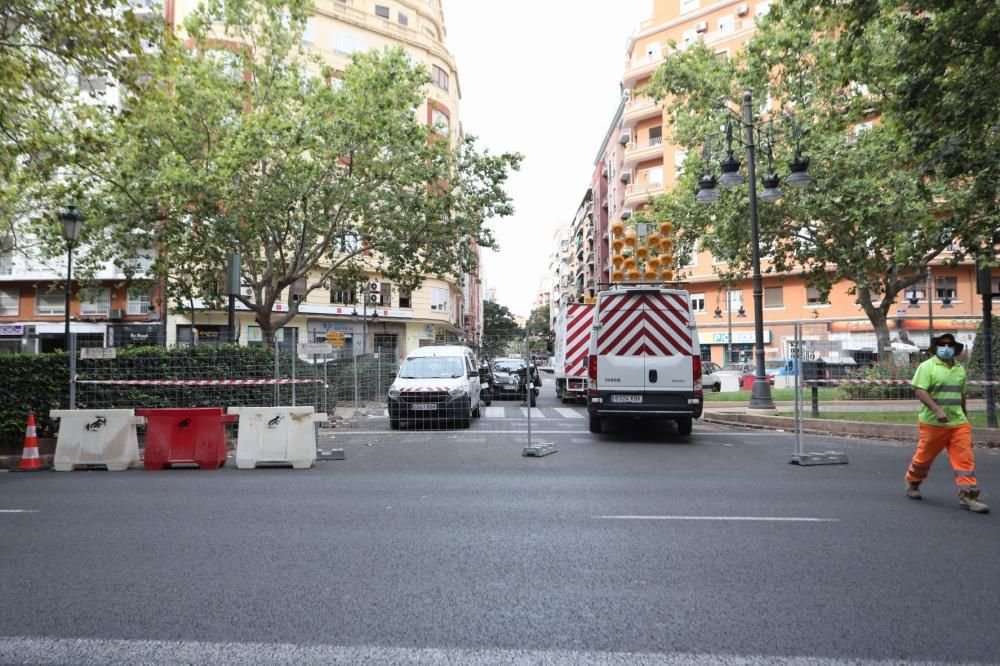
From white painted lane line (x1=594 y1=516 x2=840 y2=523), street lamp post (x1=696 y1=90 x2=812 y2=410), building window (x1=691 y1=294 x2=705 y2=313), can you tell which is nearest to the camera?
white painted lane line (x1=594 y1=516 x2=840 y2=523)

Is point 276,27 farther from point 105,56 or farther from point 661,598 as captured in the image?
point 661,598

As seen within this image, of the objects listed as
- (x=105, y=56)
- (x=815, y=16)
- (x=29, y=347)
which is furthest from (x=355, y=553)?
(x=29, y=347)

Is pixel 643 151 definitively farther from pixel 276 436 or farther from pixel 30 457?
pixel 30 457

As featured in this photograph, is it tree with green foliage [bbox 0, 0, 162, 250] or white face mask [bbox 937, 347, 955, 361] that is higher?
tree with green foliage [bbox 0, 0, 162, 250]

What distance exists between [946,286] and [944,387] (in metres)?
41.8

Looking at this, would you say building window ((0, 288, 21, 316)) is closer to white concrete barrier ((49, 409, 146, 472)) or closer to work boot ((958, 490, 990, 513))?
white concrete barrier ((49, 409, 146, 472))

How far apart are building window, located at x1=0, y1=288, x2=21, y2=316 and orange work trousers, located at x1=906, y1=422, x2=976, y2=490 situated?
42.2 m

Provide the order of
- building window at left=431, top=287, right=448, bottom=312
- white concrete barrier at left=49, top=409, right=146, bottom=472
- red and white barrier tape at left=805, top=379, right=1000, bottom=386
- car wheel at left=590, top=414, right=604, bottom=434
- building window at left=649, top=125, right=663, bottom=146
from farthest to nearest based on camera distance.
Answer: building window at left=649, top=125, right=663, bottom=146
building window at left=431, top=287, right=448, bottom=312
car wheel at left=590, top=414, right=604, bottom=434
red and white barrier tape at left=805, top=379, right=1000, bottom=386
white concrete barrier at left=49, top=409, right=146, bottom=472

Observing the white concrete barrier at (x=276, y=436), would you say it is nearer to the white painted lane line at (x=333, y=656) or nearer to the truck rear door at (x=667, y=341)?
the truck rear door at (x=667, y=341)

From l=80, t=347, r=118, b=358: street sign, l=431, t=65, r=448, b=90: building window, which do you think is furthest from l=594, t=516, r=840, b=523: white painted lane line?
l=431, t=65, r=448, b=90: building window

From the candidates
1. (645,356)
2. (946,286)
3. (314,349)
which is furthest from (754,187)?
(946,286)

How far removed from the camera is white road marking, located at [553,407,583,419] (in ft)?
59.8

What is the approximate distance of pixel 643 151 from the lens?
5006cm

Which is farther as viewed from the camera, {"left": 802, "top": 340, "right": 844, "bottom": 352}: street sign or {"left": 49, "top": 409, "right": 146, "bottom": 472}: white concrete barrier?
{"left": 802, "top": 340, "right": 844, "bottom": 352}: street sign
